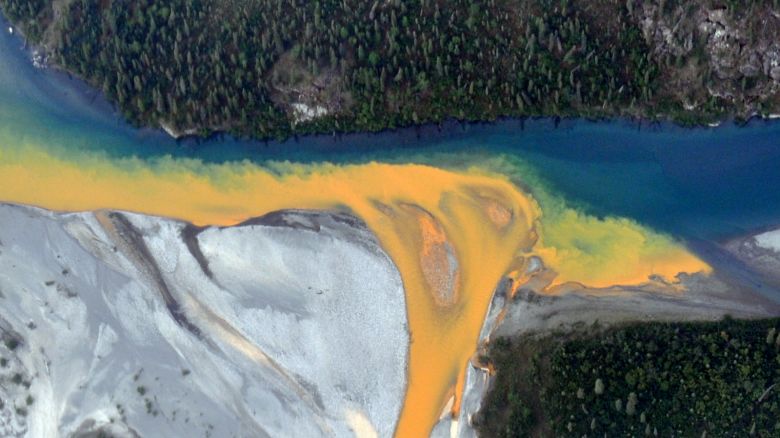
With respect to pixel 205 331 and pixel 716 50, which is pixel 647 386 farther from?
→ pixel 205 331

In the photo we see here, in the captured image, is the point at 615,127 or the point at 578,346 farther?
the point at 615,127

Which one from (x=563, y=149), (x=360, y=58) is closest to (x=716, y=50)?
(x=563, y=149)

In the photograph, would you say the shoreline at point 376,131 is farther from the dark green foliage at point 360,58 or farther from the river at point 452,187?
the dark green foliage at point 360,58

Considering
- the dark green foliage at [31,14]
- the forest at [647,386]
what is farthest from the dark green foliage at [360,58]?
the forest at [647,386]

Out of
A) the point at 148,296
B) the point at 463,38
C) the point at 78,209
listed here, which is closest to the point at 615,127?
the point at 463,38

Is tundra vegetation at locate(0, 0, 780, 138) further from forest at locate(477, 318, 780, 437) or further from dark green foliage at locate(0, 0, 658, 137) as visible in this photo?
forest at locate(477, 318, 780, 437)

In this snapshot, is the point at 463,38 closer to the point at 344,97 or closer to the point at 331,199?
the point at 344,97

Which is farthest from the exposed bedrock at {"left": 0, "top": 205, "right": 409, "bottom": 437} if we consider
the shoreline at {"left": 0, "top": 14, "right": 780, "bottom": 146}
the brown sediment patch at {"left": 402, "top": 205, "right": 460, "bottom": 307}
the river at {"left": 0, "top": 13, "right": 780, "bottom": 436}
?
the shoreline at {"left": 0, "top": 14, "right": 780, "bottom": 146}
